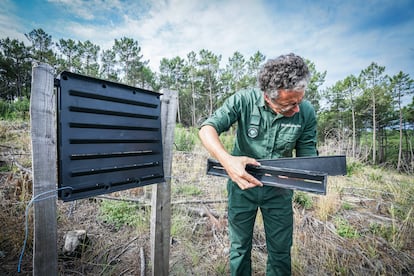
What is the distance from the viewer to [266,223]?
167cm

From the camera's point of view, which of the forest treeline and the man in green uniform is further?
the forest treeline

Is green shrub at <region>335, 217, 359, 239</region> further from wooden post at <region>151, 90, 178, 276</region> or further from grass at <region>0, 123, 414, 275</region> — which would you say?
wooden post at <region>151, 90, 178, 276</region>

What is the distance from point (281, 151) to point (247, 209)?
613 millimetres

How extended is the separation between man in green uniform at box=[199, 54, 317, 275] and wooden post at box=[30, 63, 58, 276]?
3.10ft

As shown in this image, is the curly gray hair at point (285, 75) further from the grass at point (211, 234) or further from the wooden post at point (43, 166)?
the grass at point (211, 234)

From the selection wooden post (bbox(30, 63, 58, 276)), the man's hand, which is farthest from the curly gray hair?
wooden post (bbox(30, 63, 58, 276))

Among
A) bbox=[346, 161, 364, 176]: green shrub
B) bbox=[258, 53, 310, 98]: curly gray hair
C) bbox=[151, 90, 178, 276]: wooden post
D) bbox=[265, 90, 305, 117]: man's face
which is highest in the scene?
bbox=[258, 53, 310, 98]: curly gray hair

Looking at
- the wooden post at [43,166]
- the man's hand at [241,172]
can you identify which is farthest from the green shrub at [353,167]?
the wooden post at [43,166]

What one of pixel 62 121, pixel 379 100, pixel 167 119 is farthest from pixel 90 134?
pixel 379 100

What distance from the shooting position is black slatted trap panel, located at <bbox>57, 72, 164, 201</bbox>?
3.24 ft

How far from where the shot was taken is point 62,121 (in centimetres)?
97

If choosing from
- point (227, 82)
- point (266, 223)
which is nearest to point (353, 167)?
point (266, 223)

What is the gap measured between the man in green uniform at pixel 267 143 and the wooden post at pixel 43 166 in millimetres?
→ 946

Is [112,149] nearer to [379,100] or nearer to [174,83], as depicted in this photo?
[379,100]
